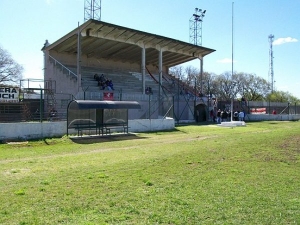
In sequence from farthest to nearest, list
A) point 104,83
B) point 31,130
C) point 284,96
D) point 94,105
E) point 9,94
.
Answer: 1. point 284,96
2. point 104,83
3. point 94,105
4. point 9,94
5. point 31,130

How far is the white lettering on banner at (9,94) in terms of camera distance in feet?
55.6

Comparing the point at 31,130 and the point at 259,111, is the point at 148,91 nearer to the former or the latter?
the point at 259,111

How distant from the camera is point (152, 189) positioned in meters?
6.27

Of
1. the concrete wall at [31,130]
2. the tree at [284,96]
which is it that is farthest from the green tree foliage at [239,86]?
the concrete wall at [31,130]

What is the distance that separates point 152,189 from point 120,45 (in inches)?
1273

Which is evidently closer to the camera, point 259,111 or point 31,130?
point 31,130

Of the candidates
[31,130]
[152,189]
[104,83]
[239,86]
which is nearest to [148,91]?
[104,83]

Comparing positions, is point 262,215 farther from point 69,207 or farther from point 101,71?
point 101,71

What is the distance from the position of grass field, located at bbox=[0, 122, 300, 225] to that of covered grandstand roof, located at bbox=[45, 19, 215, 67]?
22.3 meters

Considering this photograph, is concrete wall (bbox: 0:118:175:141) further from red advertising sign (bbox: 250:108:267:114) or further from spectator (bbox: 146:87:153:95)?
red advertising sign (bbox: 250:108:267:114)

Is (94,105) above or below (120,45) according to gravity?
below

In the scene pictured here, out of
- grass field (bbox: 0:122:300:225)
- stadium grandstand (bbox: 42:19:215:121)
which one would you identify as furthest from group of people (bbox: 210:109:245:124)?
grass field (bbox: 0:122:300:225)

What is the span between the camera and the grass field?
15.4 ft

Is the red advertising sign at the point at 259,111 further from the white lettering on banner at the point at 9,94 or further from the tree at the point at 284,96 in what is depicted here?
the white lettering on banner at the point at 9,94
